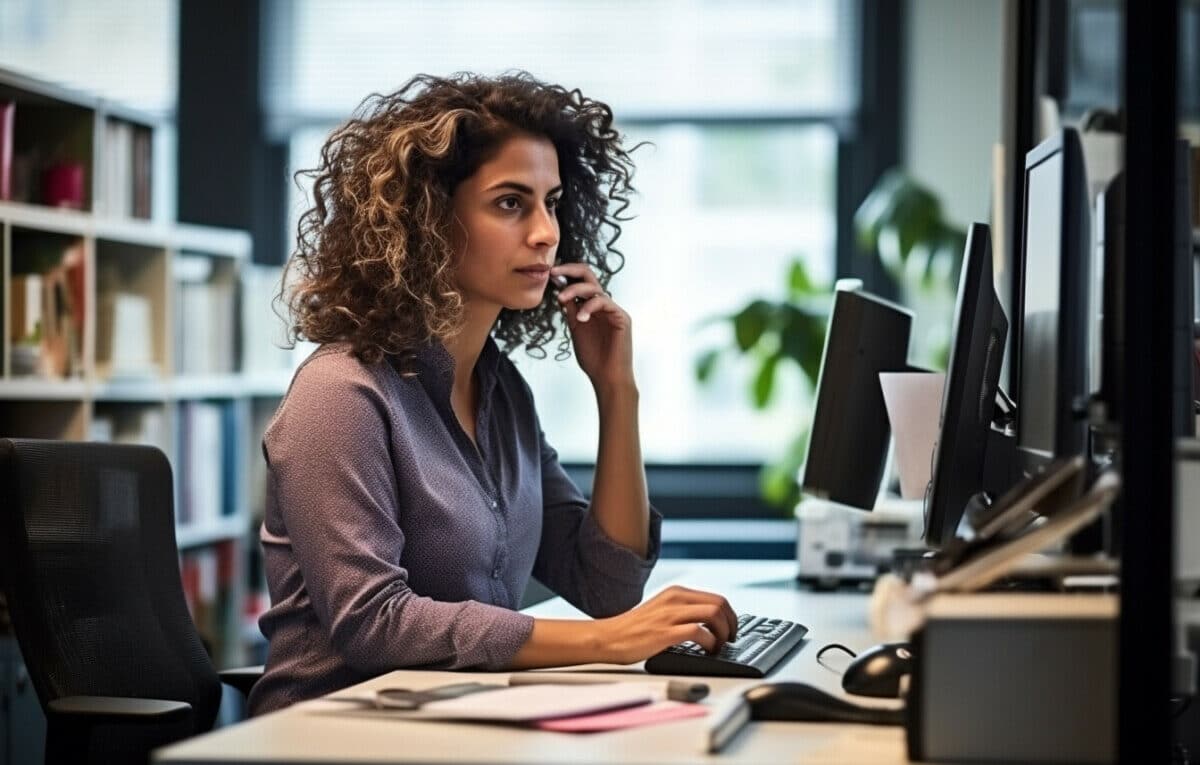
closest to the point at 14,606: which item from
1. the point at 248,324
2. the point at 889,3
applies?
the point at 248,324

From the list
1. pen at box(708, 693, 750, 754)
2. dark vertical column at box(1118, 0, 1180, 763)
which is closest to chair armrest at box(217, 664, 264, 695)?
pen at box(708, 693, 750, 754)

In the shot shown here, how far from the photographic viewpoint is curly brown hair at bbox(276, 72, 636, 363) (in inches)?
71.8

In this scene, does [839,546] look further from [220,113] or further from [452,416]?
[220,113]

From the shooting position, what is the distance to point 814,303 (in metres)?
4.56

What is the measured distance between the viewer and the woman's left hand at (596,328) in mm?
2039

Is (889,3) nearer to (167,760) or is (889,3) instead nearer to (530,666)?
(530,666)

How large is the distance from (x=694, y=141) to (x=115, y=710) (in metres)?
3.59

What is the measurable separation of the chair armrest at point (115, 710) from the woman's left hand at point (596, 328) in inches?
28.3

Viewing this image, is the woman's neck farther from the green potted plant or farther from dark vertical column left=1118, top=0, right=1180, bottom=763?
the green potted plant

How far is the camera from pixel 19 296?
10.6 feet

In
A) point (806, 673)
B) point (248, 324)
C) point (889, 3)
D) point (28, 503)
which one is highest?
point (889, 3)

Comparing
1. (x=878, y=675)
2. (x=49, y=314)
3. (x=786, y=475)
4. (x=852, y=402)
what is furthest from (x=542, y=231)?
(x=786, y=475)

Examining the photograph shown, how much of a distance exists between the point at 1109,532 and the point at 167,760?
2.51ft

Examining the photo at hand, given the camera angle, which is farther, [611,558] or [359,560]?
[611,558]
